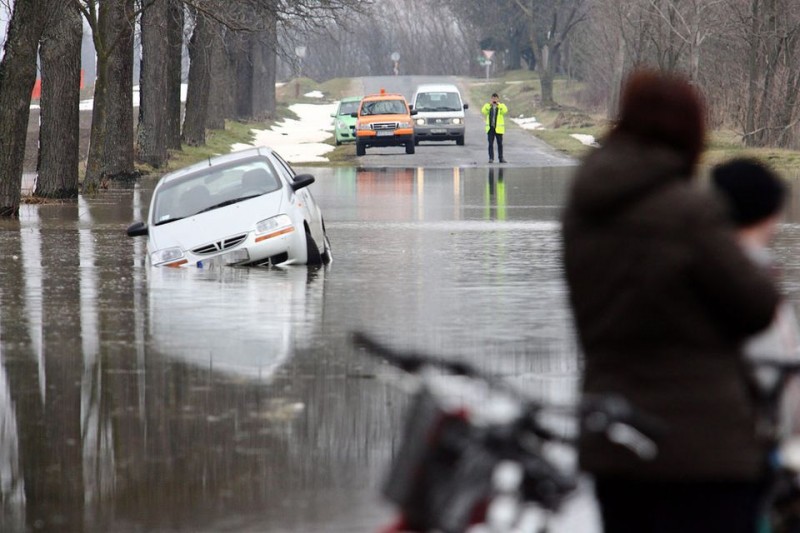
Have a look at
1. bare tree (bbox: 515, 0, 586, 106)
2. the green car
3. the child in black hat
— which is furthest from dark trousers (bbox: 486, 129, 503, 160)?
bare tree (bbox: 515, 0, 586, 106)

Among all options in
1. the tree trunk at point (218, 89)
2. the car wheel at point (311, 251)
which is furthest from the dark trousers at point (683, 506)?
the tree trunk at point (218, 89)

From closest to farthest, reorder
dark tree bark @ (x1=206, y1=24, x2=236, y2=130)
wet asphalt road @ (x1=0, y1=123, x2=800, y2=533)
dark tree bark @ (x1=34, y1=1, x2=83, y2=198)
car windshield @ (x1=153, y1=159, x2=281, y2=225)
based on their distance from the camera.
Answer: wet asphalt road @ (x1=0, y1=123, x2=800, y2=533) → car windshield @ (x1=153, y1=159, x2=281, y2=225) → dark tree bark @ (x1=34, y1=1, x2=83, y2=198) → dark tree bark @ (x1=206, y1=24, x2=236, y2=130)

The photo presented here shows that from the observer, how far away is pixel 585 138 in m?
54.2

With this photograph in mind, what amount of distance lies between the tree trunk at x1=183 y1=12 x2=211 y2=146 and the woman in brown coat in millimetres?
43854

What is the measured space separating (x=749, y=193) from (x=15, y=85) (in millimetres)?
20914

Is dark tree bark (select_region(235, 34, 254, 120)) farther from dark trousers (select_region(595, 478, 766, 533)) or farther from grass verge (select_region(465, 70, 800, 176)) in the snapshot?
dark trousers (select_region(595, 478, 766, 533))

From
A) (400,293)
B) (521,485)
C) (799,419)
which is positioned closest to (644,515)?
(521,485)

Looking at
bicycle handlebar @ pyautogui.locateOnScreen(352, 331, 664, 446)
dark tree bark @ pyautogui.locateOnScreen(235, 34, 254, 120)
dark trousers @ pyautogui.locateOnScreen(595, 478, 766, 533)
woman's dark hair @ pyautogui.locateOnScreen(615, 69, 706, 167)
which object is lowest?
dark trousers @ pyautogui.locateOnScreen(595, 478, 766, 533)

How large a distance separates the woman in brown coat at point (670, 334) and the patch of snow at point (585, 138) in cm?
4501

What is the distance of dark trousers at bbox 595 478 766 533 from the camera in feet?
12.3

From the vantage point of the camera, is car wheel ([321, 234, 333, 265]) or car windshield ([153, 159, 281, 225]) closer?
car windshield ([153, 159, 281, 225])

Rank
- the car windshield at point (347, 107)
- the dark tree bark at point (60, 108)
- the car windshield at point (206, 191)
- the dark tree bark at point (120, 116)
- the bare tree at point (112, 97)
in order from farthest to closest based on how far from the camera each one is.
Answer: the car windshield at point (347, 107) → the dark tree bark at point (120, 116) → the bare tree at point (112, 97) → the dark tree bark at point (60, 108) → the car windshield at point (206, 191)

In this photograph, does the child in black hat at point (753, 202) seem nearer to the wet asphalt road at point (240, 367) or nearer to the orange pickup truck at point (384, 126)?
the wet asphalt road at point (240, 367)

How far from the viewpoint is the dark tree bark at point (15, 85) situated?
2394cm
